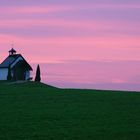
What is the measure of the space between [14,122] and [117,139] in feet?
21.1

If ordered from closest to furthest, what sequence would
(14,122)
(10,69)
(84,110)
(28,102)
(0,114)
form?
(14,122), (0,114), (84,110), (28,102), (10,69)

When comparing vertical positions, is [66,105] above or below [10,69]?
below

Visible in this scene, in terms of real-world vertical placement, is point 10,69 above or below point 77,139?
above

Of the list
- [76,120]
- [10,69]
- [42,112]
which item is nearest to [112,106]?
[42,112]

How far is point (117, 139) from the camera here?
18141 mm

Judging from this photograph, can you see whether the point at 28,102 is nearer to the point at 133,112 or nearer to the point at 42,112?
the point at 42,112

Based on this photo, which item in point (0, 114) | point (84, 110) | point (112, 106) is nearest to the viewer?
point (0, 114)

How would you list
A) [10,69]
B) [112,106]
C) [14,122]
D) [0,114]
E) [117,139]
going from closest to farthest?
[117,139] < [14,122] < [0,114] < [112,106] < [10,69]

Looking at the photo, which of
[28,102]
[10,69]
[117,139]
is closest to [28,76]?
[10,69]

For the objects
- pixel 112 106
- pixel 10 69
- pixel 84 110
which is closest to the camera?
pixel 84 110

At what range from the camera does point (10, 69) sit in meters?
77.5

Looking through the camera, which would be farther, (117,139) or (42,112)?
(42,112)

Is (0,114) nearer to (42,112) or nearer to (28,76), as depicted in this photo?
(42,112)

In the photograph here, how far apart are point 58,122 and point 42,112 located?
4.60 m
